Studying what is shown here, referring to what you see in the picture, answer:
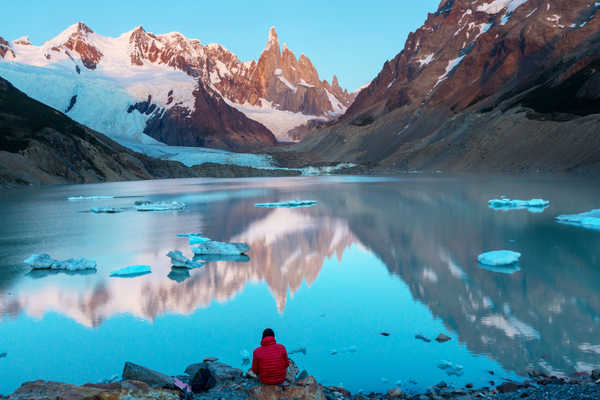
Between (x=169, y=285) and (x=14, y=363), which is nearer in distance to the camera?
(x=14, y=363)

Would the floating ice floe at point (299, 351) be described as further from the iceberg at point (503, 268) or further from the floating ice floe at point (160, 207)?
the floating ice floe at point (160, 207)

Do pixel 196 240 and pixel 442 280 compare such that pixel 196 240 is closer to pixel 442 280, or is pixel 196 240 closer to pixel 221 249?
pixel 221 249

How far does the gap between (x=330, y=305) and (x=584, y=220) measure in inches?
613

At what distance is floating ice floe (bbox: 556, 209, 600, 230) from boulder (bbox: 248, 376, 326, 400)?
62.1 feet

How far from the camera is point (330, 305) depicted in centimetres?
1141

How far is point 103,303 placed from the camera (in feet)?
38.3

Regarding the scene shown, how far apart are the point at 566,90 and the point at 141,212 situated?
273 feet

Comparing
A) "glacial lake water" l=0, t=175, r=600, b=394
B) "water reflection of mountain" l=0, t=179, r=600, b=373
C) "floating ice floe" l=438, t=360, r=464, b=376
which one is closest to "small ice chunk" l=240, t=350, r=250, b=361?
"glacial lake water" l=0, t=175, r=600, b=394

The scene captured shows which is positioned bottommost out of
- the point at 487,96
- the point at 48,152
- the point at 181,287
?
the point at 181,287

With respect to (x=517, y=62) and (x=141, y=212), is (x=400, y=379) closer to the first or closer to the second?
(x=141, y=212)

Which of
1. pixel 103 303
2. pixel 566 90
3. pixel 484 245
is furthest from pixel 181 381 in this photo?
pixel 566 90

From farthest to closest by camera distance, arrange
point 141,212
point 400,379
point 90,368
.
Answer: point 141,212 < point 90,368 < point 400,379

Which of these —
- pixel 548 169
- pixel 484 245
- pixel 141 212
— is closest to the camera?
pixel 484 245

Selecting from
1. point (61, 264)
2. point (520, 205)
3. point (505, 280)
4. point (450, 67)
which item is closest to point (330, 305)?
point (505, 280)
